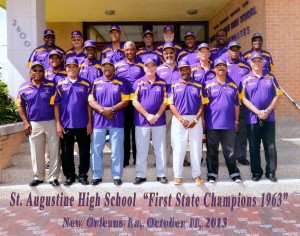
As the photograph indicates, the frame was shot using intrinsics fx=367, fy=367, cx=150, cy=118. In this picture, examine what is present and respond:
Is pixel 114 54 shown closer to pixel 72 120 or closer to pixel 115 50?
pixel 115 50

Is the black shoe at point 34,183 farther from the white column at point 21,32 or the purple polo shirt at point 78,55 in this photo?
the white column at point 21,32

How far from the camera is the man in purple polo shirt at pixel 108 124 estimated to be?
211 inches

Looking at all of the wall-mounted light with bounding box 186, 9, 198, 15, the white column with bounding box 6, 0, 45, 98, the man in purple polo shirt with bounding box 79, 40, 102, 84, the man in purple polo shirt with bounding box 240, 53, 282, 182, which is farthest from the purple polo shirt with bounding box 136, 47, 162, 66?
the wall-mounted light with bounding box 186, 9, 198, 15

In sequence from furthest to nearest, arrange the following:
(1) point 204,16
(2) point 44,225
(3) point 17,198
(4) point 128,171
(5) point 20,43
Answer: (1) point 204,16 → (5) point 20,43 → (4) point 128,171 → (3) point 17,198 → (2) point 44,225

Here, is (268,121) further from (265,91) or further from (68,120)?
(68,120)

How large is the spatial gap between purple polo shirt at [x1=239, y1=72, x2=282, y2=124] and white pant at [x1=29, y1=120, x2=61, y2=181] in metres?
2.90


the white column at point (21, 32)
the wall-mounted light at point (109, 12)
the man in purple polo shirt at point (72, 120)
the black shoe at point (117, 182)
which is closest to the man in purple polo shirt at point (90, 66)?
the man in purple polo shirt at point (72, 120)

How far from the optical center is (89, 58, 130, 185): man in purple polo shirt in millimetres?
5352

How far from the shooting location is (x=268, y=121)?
5.48m

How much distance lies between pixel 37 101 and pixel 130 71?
4.90ft

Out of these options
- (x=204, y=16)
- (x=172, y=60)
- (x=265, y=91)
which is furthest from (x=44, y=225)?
(x=204, y=16)

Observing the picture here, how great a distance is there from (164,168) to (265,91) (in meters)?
1.89

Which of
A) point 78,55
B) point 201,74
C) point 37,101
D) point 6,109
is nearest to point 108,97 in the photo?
point 37,101

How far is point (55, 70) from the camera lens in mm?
5914
